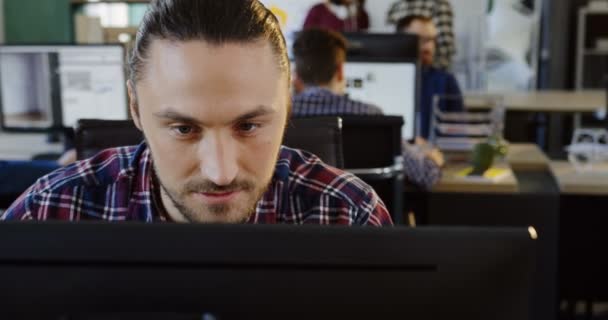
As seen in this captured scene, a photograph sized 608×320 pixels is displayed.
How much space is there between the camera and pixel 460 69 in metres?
7.87

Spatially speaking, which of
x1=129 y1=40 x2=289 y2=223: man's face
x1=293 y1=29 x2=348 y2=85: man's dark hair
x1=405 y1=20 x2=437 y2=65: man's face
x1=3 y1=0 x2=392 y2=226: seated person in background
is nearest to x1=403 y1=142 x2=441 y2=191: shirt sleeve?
x1=293 y1=29 x2=348 y2=85: man's dark hair

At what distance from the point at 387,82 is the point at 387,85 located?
0.5 inches

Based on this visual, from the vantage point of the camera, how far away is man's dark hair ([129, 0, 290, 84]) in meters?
0.95

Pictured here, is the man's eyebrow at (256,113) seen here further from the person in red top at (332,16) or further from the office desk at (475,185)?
the person in red top at (332,16)

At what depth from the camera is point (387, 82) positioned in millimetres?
3135

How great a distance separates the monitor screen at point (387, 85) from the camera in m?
3.11

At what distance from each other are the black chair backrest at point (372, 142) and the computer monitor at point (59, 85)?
3.97ft

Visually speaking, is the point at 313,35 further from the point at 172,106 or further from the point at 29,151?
the point at 172,106

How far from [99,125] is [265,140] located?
26.0 inches

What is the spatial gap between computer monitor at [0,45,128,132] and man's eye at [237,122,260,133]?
89.5 inches

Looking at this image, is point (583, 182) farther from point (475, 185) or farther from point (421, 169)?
point (421, 169)

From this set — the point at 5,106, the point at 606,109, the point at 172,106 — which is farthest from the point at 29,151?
the point at 606,109

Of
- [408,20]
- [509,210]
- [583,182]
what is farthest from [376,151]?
[408,20]

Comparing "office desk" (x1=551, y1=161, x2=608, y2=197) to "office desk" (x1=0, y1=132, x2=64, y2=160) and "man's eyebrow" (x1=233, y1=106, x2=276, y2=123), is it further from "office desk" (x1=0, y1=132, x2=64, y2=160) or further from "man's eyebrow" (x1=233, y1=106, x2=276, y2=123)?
"man's eyebrow" (x1=233, y1=106, x2=276, y2=123)
